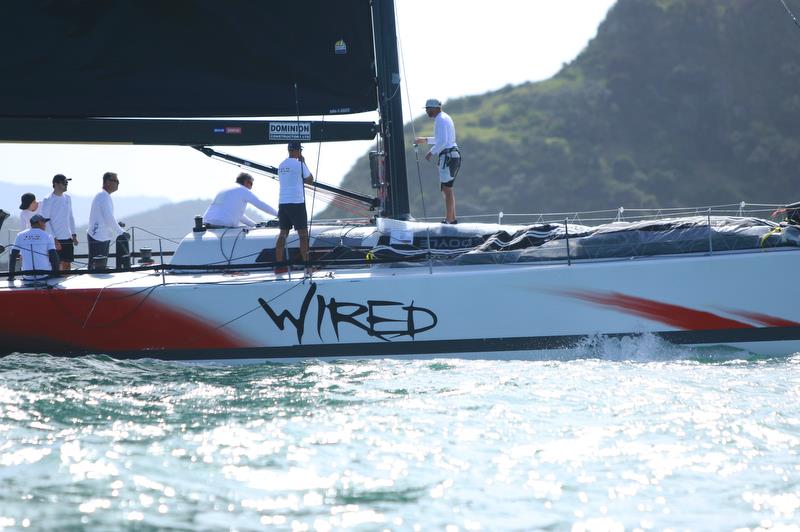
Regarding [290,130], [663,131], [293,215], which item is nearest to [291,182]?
[293,215]

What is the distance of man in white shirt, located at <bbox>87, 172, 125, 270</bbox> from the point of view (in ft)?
29.1

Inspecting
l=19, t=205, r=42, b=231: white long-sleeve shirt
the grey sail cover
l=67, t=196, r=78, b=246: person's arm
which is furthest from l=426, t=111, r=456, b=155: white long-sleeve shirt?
l=19, t=205, r=42, b=231: white long-sleeve shirt

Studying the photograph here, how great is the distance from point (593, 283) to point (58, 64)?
17.6 feet

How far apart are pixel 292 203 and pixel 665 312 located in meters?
3.31

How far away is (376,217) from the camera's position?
921 centimetres

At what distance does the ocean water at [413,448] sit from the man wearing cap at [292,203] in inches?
63.8

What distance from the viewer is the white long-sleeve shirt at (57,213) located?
9234mm

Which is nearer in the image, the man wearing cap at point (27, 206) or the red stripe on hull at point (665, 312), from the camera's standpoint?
the red stripe on hull at point (665, 312)

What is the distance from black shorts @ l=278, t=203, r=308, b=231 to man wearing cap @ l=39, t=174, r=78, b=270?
2.38m

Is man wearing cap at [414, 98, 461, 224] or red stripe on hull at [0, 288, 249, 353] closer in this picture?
red stripe on hull at [0, 288, 249, 353]

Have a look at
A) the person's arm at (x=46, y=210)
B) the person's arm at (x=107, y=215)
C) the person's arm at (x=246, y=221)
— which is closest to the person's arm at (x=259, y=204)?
the person's arm at (x=246, y=221)

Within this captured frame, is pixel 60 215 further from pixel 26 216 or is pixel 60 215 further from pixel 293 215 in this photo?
pixel 293 215

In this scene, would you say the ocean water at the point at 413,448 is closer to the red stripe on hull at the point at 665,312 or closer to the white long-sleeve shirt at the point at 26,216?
the red stripe on hull at the point at 665,312

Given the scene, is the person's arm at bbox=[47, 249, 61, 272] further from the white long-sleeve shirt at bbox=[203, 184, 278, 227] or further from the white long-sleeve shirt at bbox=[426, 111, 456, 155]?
the white long-sleeve shirt at bbox=[426, 111, 456, 155]
